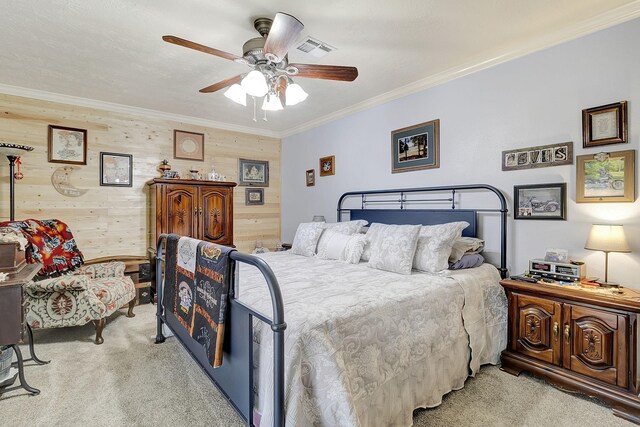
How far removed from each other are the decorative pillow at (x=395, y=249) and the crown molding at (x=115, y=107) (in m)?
3.42

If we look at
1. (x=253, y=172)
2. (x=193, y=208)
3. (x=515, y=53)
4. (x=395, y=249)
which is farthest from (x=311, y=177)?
(x=515, y=53)

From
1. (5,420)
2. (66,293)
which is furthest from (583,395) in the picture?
(66,293)

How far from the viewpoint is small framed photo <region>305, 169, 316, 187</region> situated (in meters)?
4.88

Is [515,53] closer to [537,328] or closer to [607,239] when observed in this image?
[607,239]

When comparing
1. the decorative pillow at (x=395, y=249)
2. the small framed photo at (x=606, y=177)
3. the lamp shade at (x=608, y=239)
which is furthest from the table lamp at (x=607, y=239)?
the decorative pillow at (x=395, y=249)

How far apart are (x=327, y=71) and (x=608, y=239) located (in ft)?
7.28

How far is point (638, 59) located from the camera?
2086 millimetres

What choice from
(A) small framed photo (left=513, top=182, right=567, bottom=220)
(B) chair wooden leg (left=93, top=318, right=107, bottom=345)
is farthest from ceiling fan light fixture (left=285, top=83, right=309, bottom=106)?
(B) chair wooden leg (left=93, top=318, right=107, bottom=345)

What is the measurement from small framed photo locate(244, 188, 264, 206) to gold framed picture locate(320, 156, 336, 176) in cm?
130

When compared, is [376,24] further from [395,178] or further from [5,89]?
[5,89]

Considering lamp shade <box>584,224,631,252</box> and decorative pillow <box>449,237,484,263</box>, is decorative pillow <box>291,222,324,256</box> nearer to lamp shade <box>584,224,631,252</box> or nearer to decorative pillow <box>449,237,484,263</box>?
decorative pillow <box>449,237,484,263</box>

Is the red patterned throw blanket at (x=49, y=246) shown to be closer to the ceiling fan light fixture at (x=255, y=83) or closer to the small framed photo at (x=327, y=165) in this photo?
the ceiling fan light fixture at (x=255, y=83)

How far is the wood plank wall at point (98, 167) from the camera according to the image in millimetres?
3523

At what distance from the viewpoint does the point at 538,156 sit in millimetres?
2535
